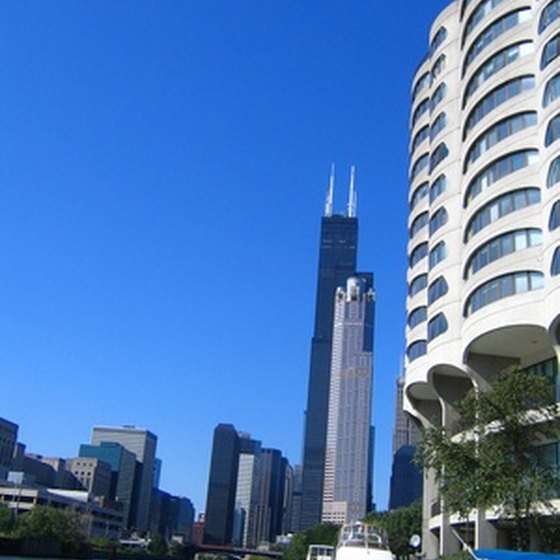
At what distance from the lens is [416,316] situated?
67188 millimetres

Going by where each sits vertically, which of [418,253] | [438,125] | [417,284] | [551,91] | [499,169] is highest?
[438,125]

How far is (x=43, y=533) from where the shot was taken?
121438 mm

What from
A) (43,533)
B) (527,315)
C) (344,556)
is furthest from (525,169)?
(43,533)

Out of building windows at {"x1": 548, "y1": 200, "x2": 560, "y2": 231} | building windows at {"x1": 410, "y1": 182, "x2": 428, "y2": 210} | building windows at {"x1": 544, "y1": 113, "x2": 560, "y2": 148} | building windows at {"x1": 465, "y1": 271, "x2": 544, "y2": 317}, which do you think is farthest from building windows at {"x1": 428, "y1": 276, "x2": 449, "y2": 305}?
building windows at {"x1": 544, "y1": 113, "x2": 560, "y2": 148}

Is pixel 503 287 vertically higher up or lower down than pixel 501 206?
lower down

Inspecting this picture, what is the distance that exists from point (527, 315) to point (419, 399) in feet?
71.7

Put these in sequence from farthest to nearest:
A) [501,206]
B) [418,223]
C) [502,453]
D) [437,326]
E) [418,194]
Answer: [418,194] → [418,223] → [437,326] → [501,206] → [502,453]

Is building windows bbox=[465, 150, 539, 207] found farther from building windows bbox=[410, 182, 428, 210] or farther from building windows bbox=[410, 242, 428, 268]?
building windows bbox=[410, 182, 428, 210]

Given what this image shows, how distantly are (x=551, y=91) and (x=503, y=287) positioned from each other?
461 inches

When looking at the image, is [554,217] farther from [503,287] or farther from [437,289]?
[437,289]

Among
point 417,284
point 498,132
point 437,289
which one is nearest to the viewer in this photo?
point 498,132

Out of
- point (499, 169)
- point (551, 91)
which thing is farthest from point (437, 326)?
point (551, 91)

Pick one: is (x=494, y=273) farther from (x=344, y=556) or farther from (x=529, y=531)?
(x=344, y=556)

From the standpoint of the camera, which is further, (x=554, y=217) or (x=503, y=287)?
(x=503, y=287)
